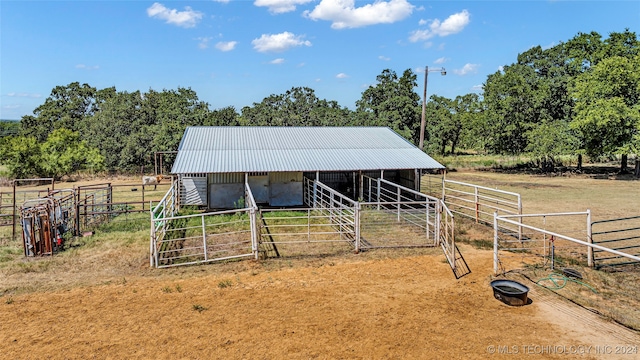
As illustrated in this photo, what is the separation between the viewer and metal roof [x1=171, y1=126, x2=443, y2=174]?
1572 cm

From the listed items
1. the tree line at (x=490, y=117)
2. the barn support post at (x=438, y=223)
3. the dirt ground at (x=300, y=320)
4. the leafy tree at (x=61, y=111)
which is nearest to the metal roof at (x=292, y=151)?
the barn support post at (x=438, y=223)

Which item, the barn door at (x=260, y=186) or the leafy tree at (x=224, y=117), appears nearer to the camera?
the barn door at (x=260, y=186)

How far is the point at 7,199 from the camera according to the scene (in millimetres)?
19562

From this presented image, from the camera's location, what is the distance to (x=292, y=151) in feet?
57.8

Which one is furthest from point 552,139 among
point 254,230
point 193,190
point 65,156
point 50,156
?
point 50,156

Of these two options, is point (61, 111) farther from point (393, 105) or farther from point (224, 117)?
point (393, 105)

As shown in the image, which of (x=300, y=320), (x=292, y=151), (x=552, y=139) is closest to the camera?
(x=300, y=320)

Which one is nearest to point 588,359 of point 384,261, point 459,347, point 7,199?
point 459,347

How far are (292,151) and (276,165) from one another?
190 centimetres

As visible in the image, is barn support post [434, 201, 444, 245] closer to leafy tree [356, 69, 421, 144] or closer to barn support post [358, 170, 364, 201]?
barn support post [358, 170, 364, 201]

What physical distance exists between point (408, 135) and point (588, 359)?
28.2 m

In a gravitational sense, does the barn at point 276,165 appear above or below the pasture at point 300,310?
above

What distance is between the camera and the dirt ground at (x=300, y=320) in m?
5.41

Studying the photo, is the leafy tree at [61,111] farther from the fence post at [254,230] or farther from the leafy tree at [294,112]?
the fence post at [254,230]
